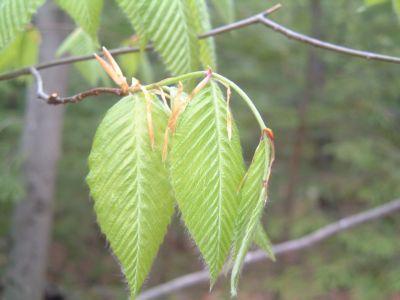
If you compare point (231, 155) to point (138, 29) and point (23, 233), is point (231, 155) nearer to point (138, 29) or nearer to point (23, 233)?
point (138, 29)

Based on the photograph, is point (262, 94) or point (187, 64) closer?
point (187, 64)

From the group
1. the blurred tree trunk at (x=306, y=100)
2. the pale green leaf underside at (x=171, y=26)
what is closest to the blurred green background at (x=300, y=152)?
the blurred tree trunk at (x=306, y=100)

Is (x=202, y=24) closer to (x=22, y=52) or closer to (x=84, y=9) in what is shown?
(x=84, y=9)

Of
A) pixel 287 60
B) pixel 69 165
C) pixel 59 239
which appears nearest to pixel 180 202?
pixel 69 165

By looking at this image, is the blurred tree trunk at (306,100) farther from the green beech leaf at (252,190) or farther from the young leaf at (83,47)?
the green beech leaf at (252,190)

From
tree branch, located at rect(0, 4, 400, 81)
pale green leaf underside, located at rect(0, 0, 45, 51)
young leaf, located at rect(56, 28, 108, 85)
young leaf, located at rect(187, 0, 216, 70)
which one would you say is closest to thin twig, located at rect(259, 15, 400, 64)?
tree branch, located at rect(0, 4, 400, 81)

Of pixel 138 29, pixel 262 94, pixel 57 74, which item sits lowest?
pixel 262 94

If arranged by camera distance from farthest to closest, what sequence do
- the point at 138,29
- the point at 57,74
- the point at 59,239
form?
the point at 59,239 → the point at 57,74 → the point at 138,29

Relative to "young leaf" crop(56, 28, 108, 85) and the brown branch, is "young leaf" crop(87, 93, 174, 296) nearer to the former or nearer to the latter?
the brown branch
